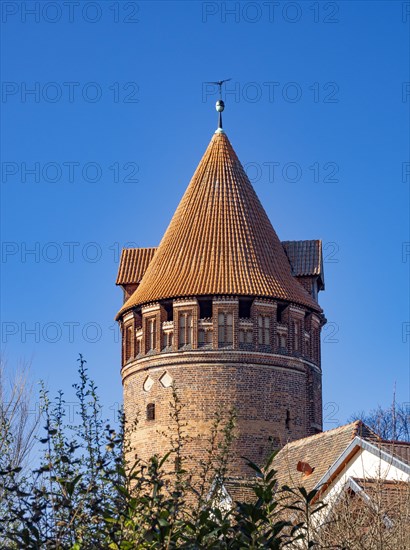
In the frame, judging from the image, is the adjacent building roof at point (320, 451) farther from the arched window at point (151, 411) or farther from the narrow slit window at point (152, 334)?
the narrow slit window at point (152, 334)

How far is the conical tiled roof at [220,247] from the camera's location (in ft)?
93.2

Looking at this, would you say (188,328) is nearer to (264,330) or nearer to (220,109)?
(264,330)

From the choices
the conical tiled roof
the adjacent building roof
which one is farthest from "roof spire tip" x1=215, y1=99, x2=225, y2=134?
the adjacent building roof

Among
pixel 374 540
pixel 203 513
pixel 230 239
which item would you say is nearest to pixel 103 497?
pixel 203 513

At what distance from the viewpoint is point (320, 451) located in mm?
22781

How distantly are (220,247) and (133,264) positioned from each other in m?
3.76

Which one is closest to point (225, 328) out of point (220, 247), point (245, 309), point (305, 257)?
point (245, 309)

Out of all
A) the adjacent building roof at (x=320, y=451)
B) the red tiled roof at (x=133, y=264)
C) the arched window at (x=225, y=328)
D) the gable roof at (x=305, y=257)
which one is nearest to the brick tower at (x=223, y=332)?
the arched window at (x=225, y=328)

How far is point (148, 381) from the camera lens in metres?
28.5

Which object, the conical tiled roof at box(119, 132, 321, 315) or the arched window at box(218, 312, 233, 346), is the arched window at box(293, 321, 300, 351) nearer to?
the conical tiled roof at box(119, 132, 321, 315)

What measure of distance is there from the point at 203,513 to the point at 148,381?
23312 mm

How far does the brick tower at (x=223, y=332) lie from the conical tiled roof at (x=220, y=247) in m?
0.03

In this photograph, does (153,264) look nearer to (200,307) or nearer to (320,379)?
(200,307)

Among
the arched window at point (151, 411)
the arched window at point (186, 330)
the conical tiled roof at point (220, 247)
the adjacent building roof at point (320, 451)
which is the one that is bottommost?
the adjacent building roof at point (320, 451)
